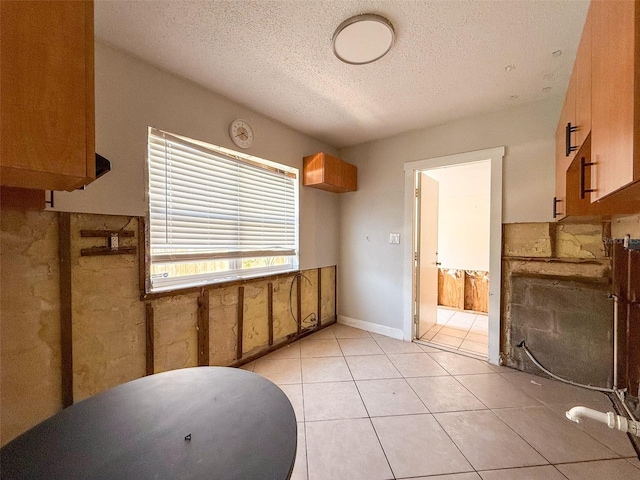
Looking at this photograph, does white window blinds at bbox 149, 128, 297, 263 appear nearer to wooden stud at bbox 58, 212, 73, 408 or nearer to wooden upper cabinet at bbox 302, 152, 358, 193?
wooden upper cabinet at bbox 302, 152, 358, 193

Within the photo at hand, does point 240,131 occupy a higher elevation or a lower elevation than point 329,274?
higher

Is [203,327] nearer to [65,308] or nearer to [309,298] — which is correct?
[65,308]

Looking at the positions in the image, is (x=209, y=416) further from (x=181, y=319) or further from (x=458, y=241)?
(x=458, y=241)

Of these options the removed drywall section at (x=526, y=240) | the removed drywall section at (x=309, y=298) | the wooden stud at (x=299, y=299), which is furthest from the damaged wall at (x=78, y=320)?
the removed drywall section at (x=526, y=240)

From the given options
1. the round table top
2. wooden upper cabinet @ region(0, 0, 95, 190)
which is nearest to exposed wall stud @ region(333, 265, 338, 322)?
the round table top

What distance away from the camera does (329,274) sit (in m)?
3.61

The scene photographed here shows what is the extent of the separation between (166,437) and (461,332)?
3656 millimetres

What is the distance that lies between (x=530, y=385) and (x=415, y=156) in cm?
253

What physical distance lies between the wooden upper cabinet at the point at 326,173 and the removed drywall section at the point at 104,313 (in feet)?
6.14

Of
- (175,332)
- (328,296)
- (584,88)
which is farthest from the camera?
(328,296)

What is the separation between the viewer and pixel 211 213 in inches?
87.4

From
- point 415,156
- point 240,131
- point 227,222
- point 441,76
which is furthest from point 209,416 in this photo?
Result: point 415,156

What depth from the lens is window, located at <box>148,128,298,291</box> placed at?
191 centimetres


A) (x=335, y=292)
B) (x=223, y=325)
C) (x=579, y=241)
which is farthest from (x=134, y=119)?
(x=579, y=241)
